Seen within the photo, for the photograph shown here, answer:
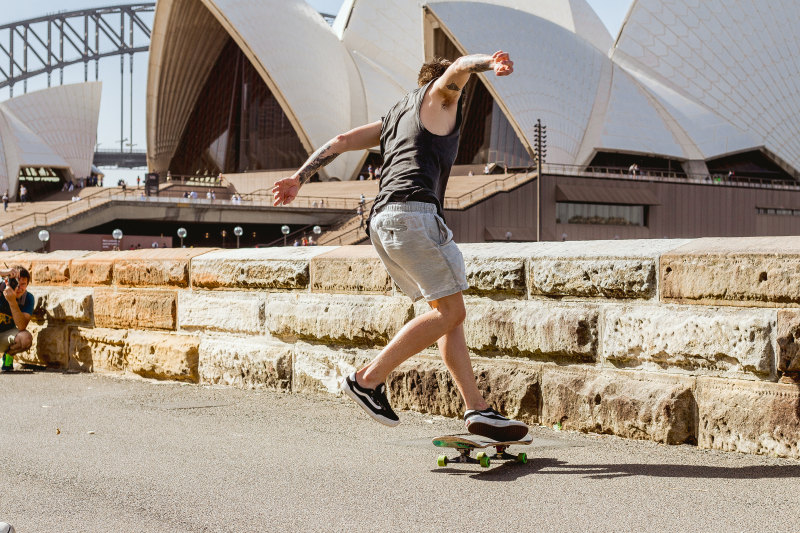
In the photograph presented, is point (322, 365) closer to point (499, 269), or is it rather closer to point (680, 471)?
point (499, 269)

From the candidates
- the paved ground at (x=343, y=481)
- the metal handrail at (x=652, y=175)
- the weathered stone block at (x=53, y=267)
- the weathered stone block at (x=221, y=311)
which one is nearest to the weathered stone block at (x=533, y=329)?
the paved ground at (x=343, y=481)

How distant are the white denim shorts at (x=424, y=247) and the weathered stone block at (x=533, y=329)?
850mm

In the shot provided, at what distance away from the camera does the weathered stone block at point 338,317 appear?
198 inches

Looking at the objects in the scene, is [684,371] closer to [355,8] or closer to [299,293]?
[299,293]

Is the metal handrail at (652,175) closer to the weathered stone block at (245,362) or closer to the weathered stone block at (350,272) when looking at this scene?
the weathered stone block at (245,362)

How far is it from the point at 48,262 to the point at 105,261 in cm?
102

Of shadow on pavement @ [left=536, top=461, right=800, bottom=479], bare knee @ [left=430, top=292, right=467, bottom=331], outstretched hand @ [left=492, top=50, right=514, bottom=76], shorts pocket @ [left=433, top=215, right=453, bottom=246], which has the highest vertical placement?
outstretched hand @ [left=492, top=50, right=514, bottom=76]

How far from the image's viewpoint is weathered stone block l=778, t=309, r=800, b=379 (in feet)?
11.5

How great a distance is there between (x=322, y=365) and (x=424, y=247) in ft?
6.87

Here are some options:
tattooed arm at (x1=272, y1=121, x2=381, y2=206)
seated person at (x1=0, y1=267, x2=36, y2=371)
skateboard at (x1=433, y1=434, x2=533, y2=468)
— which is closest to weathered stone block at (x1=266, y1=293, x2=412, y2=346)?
tattooed arm at (x1=272, y1=121, x2=381, y2=206)

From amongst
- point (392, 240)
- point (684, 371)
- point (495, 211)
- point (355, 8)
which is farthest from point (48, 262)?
point (355, 8)

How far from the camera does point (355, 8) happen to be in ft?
201

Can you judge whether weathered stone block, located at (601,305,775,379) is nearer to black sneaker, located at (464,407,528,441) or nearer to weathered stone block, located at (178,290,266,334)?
black sneaker, located at (464,407,528,441)

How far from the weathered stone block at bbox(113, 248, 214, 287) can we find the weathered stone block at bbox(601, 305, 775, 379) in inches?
135
